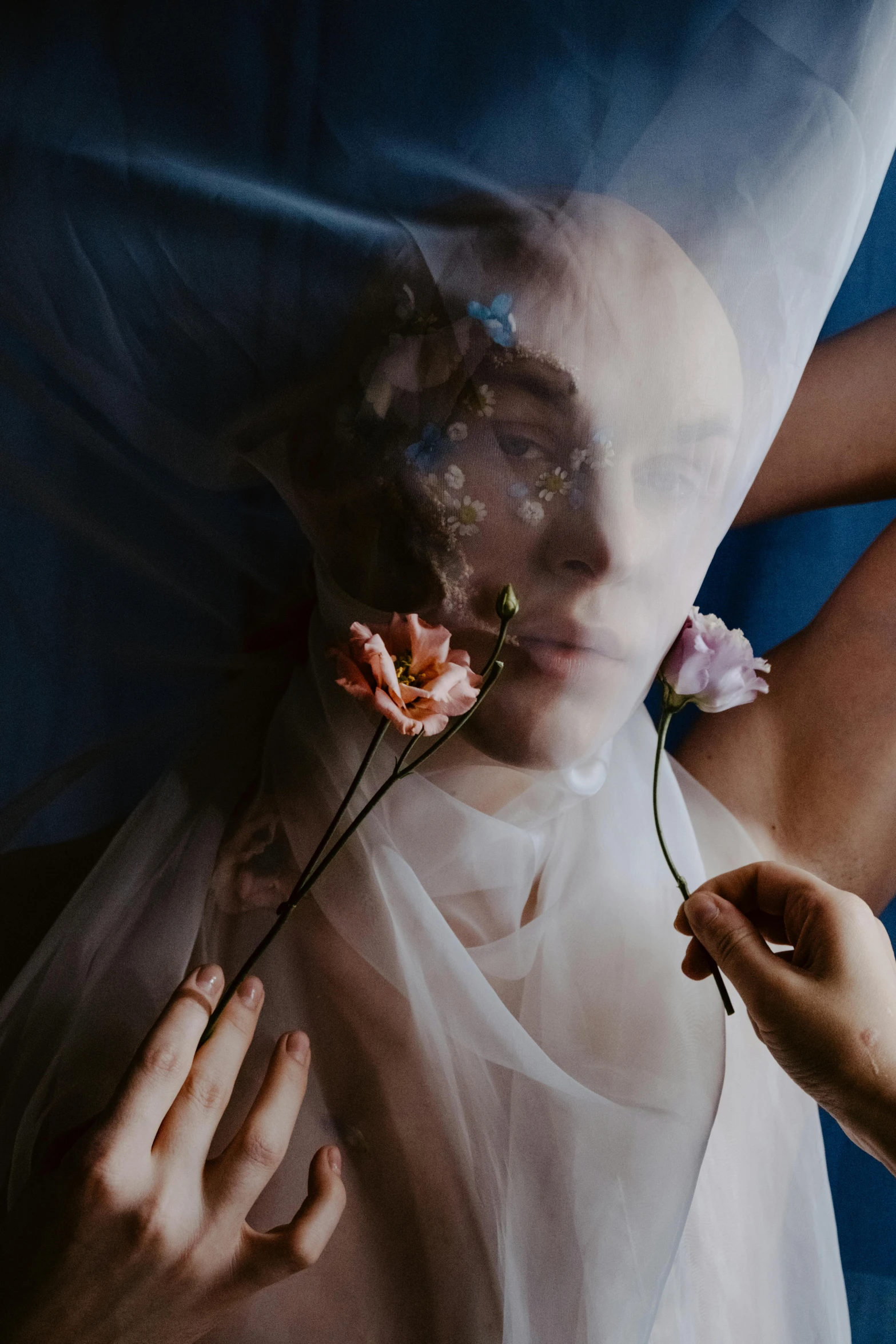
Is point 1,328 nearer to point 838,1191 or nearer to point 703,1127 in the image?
point 703,1127

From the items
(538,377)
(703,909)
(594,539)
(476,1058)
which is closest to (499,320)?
(538,377)

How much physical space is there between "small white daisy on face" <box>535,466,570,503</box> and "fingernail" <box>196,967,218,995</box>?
1.20ft

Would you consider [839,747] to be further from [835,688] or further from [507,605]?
[507,605]

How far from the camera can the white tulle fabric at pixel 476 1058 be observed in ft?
2.22

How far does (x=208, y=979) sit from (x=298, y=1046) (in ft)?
0.24

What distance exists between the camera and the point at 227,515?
2.47 ft

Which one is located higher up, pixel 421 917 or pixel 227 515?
pixel 227 515

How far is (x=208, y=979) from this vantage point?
24.7 inches

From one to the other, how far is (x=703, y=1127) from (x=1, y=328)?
0.75 meters

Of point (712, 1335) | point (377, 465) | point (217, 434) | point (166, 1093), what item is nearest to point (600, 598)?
point (377, 465)

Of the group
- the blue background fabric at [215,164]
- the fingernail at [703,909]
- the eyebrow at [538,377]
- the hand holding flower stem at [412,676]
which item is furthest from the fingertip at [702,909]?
the blue background fabric at [215,164]

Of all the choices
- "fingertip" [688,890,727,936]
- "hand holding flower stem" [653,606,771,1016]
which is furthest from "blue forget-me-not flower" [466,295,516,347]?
"fingertip" [688,890,727,936]

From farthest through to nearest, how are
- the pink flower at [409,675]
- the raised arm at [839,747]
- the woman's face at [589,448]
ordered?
the raised arm at [839,747]
the woman's face at [589,448]
the pink flower at [409,675]

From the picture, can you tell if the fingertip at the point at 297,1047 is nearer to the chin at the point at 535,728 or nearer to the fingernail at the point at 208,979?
the fingernail at the point at 208,979
